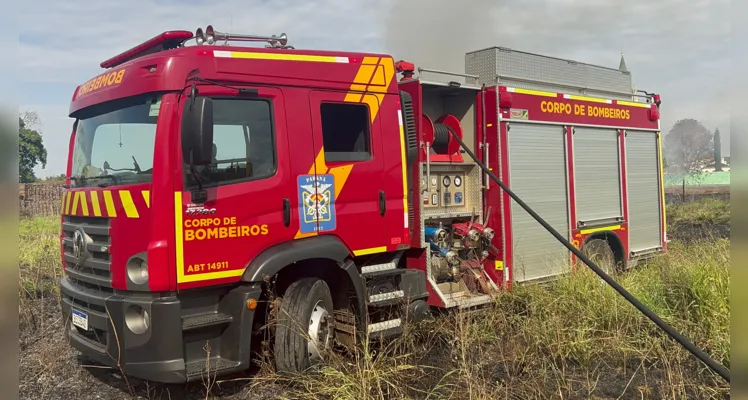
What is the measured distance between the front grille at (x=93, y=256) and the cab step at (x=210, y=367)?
0.88 m

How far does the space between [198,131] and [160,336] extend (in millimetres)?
1443

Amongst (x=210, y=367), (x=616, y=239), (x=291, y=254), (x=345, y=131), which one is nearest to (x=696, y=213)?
(x=616, y=239)

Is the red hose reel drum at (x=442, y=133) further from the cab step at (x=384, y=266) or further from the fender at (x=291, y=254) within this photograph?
the fender at (x=291, y=254)

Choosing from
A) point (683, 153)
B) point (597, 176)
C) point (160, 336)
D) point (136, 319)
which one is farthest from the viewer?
point (683, 153)

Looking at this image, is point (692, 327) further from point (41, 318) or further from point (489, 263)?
point (41, 318)

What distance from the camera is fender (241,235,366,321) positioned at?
163 inches

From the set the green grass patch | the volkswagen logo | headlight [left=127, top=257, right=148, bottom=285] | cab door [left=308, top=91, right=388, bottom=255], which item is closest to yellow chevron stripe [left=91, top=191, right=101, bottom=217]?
the volkswagen logo

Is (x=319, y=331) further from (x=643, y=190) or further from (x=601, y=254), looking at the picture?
(x=643, y=190)

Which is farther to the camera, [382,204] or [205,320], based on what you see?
[382,204]

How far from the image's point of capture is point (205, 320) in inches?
156

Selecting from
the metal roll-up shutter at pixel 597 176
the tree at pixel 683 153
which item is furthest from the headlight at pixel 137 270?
the tree at pixel 683 153

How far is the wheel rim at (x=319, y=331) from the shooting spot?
14.6 feet

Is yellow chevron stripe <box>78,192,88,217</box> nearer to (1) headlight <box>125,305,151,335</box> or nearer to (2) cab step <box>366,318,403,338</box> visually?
(1) headlight <box>125,305,151,335</box>

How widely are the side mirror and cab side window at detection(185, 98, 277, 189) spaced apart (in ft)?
0.38
